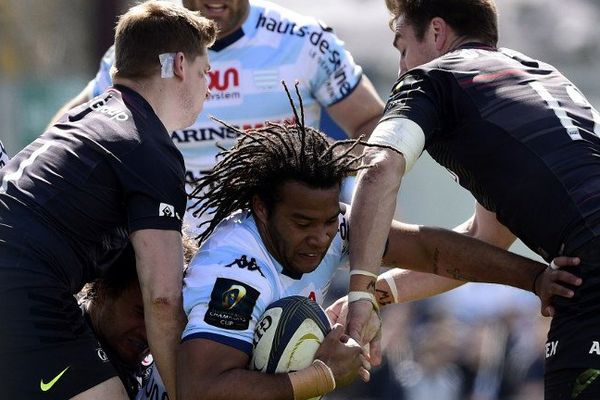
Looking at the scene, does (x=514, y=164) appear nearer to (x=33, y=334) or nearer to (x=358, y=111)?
(x=33, y=334)

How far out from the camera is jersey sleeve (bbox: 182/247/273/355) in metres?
4.68

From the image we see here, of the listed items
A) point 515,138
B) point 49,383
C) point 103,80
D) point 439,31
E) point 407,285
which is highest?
point 439,31

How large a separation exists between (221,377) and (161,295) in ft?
1.30

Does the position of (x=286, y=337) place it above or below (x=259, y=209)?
below

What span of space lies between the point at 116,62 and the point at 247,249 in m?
0.96

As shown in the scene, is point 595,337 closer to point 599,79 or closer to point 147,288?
point 147,288

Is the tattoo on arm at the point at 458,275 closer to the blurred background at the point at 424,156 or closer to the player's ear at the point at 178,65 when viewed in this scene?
the player's ear at the point at 178,65

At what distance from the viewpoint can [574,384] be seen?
4.93 meters

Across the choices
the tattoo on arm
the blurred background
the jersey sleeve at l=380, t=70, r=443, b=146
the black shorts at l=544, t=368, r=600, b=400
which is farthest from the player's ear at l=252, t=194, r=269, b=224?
the blurred background

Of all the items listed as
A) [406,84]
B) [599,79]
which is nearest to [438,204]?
[599,79]

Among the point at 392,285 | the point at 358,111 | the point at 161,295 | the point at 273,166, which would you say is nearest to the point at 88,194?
the point at 161,295

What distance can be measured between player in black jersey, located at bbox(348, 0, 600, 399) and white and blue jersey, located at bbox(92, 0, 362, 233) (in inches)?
81.9

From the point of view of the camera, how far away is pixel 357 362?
480cm

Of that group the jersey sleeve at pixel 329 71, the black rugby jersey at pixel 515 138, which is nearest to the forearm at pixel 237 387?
the black rugby jersey at pixel 515 138
